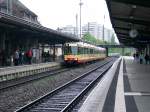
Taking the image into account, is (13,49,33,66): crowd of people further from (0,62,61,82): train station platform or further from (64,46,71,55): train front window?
(64,46,71,55): train front window

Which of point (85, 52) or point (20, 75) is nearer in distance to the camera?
point (20, 75)

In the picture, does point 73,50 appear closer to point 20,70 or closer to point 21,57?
point 21,57

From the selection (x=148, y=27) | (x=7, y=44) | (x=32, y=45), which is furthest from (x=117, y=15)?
(x=32, y=45)

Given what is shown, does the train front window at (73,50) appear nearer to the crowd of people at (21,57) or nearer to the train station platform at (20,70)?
the train station platform at (20,70)

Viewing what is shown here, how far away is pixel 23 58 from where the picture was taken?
38062mm

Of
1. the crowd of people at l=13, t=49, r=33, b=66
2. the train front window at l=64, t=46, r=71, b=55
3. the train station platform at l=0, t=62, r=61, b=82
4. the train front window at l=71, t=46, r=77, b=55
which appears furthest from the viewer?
the train front window at l=64, t=46, r=71, b=55

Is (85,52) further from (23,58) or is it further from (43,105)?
(43,105)

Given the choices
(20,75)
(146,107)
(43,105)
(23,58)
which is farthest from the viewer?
(23,58)

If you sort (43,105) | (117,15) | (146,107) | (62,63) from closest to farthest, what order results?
(146,107)
(43,105)
(117,15)
(62,63)

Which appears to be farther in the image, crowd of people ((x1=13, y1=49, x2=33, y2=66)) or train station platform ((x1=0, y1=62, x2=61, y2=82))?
crowd of people ((x1=13, y1=49, x2=33, y2=66))

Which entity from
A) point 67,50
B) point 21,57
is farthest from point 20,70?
point 67,50

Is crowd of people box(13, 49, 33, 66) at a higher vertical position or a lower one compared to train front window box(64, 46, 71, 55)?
lower

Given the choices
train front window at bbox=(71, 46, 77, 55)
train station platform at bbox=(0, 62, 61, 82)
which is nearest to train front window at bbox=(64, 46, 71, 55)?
train front window at bbox=(71, 46, 77, 55)

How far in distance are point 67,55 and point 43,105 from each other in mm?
31298
